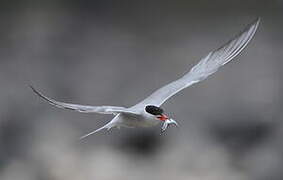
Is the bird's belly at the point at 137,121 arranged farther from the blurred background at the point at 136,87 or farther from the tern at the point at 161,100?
the blurred background at the point at 136,87

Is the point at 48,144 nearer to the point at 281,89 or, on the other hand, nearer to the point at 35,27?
the point at 35,27

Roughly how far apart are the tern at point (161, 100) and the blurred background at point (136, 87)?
142 centimetres

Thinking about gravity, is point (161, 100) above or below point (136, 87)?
below

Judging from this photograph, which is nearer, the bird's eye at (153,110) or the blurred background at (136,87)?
the bird's eye at (153,110)

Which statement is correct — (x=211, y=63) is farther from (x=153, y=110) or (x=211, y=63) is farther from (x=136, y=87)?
(x=136, y=87)

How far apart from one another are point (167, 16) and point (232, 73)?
0.46 m

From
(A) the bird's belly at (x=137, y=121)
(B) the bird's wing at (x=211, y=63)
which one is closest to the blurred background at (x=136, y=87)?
(B) the bird's wing at (x=211, y=63)

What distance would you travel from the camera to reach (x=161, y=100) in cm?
259

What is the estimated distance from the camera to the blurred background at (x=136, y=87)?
4246 millimetres

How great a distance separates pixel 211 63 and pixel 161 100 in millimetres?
311

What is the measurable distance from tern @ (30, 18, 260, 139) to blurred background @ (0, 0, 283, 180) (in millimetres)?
1419

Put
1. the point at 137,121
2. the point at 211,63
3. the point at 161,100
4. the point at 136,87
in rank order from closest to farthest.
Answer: the point at 137,121 < the point at 161,100 < the point at 211,63 < the point at 136,87

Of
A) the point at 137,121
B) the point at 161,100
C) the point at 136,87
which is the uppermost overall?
the point at 136,87

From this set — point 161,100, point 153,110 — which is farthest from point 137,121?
point 161,100
